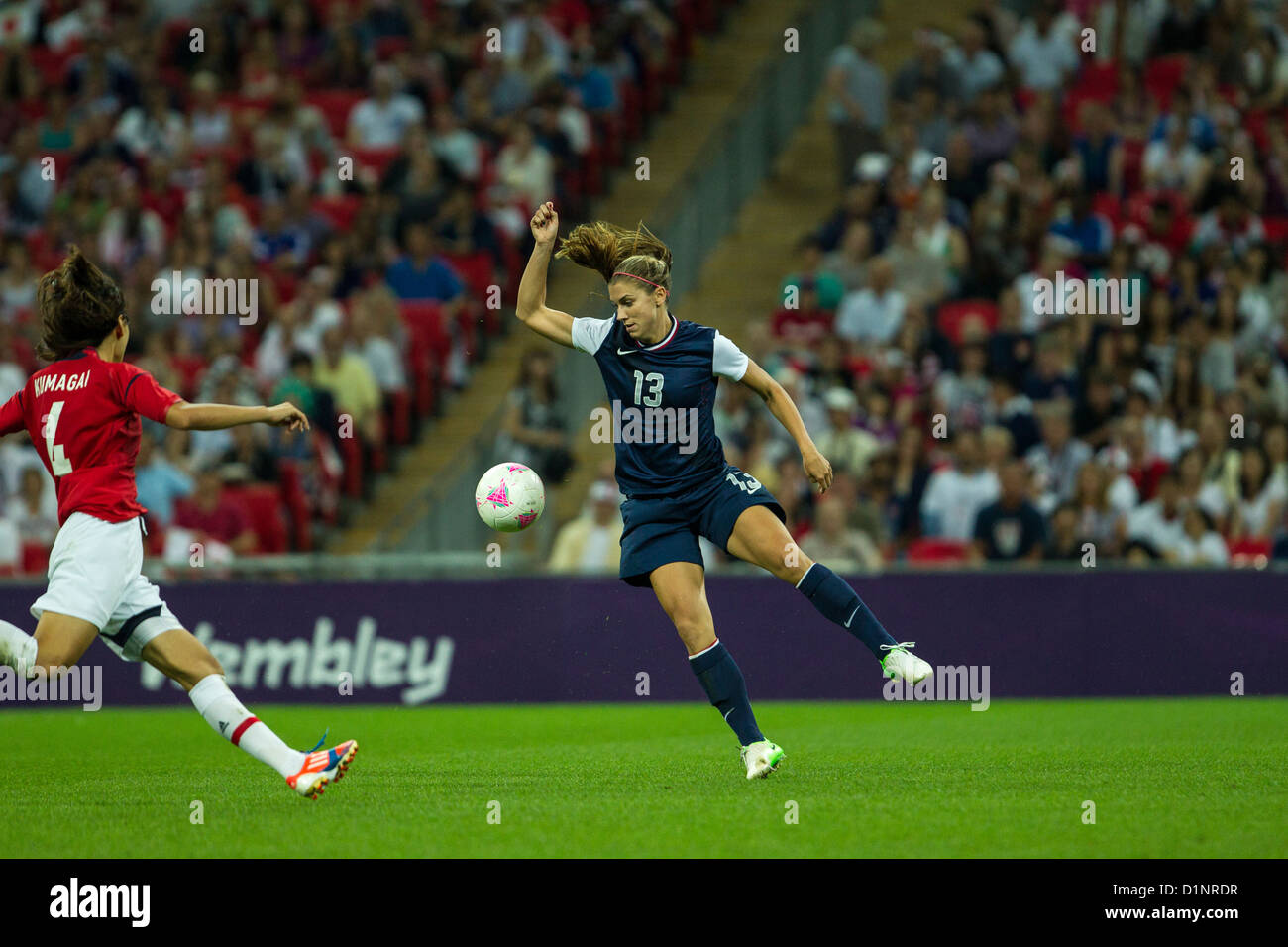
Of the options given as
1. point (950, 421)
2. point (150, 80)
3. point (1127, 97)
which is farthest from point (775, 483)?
point (150, 80)

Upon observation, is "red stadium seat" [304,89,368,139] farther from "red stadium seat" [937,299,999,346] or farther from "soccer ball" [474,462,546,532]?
"soccer ball" [474,462,546,532]

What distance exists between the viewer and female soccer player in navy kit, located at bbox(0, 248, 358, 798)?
23.9ft

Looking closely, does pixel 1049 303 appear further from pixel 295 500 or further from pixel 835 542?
pixel 295 500

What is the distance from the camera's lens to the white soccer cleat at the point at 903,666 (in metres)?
7.99

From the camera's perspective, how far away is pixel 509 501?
884 centimetres

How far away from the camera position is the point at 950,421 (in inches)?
614

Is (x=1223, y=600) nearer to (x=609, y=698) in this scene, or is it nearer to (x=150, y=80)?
(x=609, y=698)

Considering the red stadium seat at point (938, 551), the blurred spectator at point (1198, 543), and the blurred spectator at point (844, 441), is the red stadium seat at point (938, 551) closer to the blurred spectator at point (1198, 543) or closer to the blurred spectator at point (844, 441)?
the blurred spectator at point (844, 441)

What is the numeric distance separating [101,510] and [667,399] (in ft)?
8.50

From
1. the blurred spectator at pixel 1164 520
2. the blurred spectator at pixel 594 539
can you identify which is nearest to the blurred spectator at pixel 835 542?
the blurred spectator at pixel 594 539

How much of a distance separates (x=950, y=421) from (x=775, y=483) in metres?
1.73

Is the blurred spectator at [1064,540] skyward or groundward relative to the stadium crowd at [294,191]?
groundward

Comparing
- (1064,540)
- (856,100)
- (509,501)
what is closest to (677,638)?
(1064,540)

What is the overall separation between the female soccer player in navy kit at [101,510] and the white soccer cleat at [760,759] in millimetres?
1774
